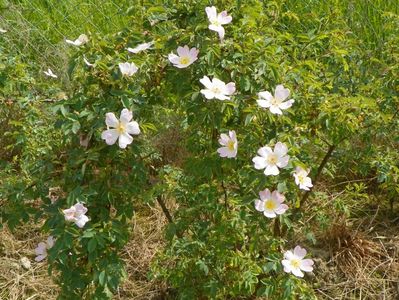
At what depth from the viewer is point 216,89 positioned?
193 cm

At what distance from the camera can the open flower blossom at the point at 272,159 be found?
1922mm

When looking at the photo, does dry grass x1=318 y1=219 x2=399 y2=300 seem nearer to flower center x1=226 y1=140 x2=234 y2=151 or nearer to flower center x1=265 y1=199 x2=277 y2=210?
flower center x1=265 y1=199 x2=277 y2=210

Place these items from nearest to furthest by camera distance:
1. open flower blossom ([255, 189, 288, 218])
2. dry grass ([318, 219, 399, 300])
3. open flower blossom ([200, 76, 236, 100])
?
open flower blossom ([200, 76, 236, 100]) → open flower blossom ([255, 189, 288, 218]) → dry grass ([318, 219, 399, 300])

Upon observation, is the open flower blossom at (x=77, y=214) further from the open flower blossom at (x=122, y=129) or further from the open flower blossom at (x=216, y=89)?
the open flower blossom at (x=216, y=89)

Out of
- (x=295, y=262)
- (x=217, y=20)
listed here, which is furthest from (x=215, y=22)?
(x=295, y=262)

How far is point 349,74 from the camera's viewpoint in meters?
2.69

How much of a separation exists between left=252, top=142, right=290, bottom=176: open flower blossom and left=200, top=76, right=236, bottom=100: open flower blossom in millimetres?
179

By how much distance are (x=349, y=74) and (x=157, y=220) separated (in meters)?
1.12

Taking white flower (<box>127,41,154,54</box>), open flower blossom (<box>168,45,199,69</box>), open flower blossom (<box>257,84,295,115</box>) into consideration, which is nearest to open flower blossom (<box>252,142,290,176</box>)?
open flower blossom (<box>257,84,295,115</box>)

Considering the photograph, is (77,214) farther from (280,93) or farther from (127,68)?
(280,93)

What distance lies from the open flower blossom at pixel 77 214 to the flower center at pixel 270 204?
51cm

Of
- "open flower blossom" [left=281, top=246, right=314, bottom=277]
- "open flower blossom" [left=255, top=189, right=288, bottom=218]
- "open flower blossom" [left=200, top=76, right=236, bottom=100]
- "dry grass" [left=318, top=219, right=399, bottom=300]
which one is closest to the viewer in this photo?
"open flower blossom" [left=200, top=76, right=236, bottom=100]

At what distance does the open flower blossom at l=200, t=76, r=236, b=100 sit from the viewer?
1910 mm

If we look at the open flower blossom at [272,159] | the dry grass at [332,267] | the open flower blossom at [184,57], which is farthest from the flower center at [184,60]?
the dry grass at [332,267]
